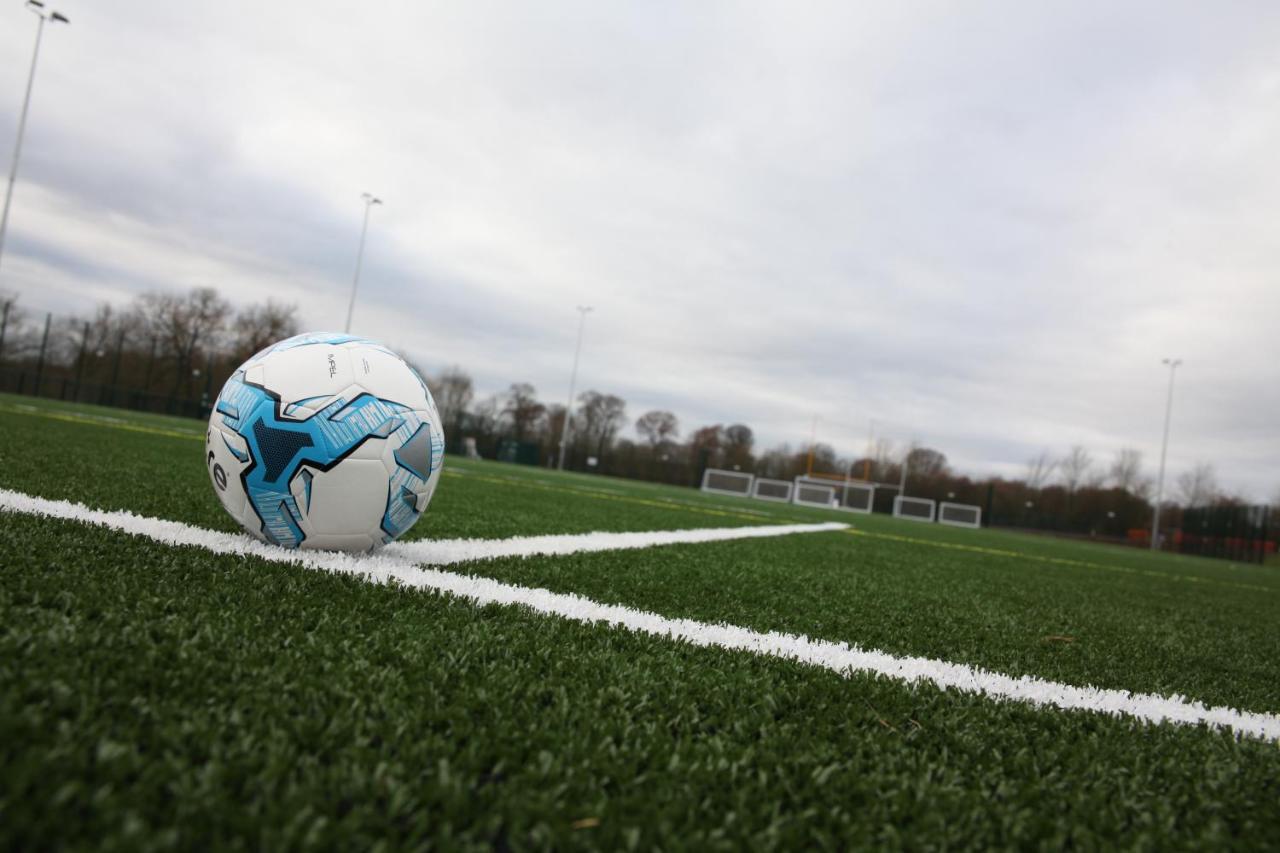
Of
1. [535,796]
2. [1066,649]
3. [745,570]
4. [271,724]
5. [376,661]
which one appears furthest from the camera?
[745,570]

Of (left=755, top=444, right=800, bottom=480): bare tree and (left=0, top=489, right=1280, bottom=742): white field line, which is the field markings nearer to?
(left=0, top=489, right=1280, bottom=742): white field line

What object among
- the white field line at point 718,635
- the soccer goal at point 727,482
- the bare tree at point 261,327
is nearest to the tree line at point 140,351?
the bare tree at point 261,327

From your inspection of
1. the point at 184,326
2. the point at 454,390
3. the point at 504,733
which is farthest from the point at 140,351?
the point at 504,733

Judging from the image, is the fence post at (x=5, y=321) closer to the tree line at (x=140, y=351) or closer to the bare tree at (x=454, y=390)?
the tree line at (x=140, y=351)

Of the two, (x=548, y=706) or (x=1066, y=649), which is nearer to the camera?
(x=548, y=706)

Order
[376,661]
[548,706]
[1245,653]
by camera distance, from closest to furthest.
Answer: [548,706] → [376,661] → [1245,653]

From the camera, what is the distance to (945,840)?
1.12m

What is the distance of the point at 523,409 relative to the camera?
215 feet

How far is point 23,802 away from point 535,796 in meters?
0.64

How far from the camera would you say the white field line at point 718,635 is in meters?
2.01

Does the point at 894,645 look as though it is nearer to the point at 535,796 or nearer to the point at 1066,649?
the point at 1066,649

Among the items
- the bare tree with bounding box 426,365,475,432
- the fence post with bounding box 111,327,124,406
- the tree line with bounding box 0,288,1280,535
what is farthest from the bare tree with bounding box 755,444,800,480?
the fence post with bounding box 111,327,124,406

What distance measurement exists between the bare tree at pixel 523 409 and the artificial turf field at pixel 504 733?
2372 inches

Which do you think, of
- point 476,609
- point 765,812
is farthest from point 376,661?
point 765,812
